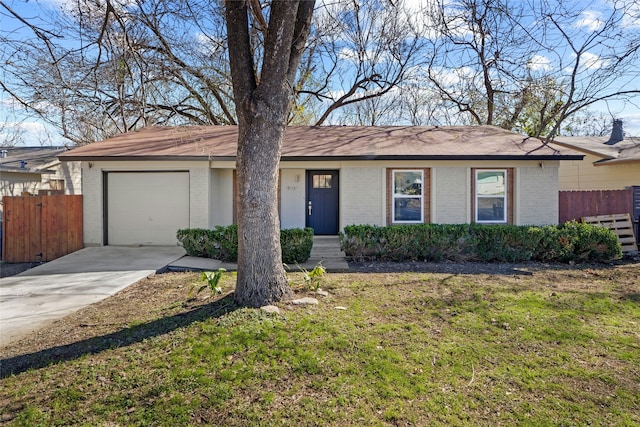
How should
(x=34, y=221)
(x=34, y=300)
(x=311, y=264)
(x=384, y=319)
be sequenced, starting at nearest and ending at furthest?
(x=384, y=319), (x=34, y=300), (x=311, y=264), (x=34, y=221)

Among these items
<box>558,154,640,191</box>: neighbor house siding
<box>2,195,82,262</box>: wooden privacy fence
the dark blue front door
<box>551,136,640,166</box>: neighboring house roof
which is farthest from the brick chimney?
<box>2,195,82,262</box>: wooden privacy fence

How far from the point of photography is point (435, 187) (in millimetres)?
11008

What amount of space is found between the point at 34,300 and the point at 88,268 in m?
2.37

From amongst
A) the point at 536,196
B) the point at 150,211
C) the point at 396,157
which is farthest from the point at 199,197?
the point at 536,196

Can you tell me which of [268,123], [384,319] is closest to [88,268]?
[268,123]

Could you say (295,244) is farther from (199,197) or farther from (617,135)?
(617,135)

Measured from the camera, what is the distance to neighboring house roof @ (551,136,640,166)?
A: 43.5 feet

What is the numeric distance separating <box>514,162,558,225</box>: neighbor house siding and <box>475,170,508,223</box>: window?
37 cm

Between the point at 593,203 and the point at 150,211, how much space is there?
13408 mm

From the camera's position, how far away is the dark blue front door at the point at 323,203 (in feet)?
40.3

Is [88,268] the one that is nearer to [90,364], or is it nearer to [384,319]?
[90,364]

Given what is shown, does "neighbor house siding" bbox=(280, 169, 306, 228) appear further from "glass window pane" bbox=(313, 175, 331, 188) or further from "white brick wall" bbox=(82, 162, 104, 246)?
"white brick wall" bbox=(82, 162, 104, 246)

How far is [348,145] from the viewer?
38.4 ft

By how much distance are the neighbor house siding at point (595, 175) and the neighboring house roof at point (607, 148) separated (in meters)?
0.32
